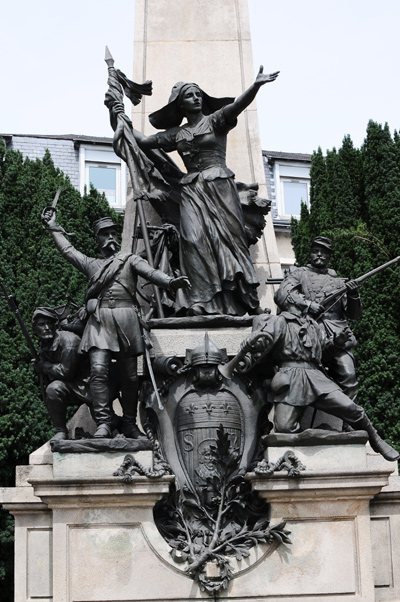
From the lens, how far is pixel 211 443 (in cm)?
1191

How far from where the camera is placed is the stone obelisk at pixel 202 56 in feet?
48.6

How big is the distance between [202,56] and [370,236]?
20.1ft

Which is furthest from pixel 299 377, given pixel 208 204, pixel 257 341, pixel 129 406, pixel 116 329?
pixel 208 204

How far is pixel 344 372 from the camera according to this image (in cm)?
1261

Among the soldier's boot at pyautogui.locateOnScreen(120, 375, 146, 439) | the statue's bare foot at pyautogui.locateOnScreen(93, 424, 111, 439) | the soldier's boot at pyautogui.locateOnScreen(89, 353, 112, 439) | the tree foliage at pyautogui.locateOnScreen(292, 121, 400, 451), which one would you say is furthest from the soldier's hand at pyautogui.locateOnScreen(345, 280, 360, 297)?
the tree foliage at pyautogui.locateOnScreen(292, 121, 400, 451)

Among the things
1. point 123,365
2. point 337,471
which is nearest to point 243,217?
point 123,365

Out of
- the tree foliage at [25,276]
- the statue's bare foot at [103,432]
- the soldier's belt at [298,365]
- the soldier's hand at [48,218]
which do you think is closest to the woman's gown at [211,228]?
the soldier's belt at [298,365]

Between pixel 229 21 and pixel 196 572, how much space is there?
289 inches

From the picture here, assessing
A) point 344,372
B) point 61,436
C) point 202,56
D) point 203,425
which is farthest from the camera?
point 202,56

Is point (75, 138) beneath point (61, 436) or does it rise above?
above

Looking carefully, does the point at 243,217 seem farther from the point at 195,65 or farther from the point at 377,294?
the point at 377,294

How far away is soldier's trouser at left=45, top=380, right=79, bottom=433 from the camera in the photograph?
1240cm

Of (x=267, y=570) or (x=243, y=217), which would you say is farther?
(x=243, y=217)

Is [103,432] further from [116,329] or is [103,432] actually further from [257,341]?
[257,341]
